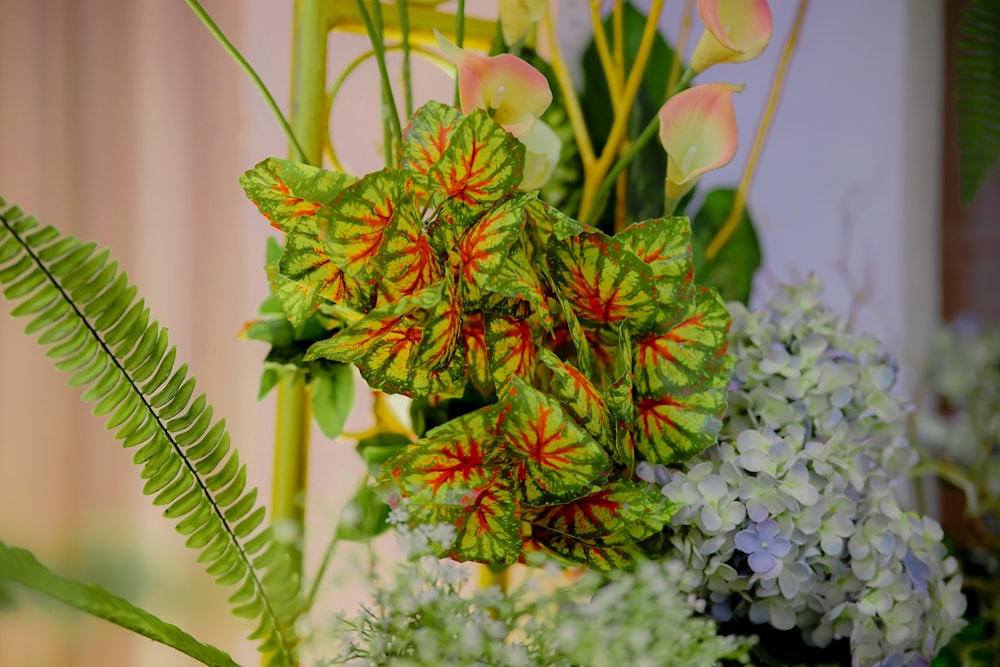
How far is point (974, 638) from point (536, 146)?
631mm

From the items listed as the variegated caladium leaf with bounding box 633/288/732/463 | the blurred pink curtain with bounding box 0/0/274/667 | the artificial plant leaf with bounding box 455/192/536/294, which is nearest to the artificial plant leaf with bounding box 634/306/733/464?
the variegated caladium leaf with bounding box 633/288/732/463

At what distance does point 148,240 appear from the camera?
2.50 ft

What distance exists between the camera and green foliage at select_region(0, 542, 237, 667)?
0.28 meters

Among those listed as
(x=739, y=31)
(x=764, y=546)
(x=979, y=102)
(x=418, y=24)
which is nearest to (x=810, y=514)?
(x=764, y=546)

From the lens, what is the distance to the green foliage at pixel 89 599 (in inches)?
10.9

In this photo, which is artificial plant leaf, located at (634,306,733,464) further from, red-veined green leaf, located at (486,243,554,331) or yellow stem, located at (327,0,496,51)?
yellow stem, located at (327,0,496,51)

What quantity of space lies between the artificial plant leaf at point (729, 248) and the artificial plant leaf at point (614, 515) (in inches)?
Result: 13.6

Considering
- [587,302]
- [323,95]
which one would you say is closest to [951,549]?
[587,302]

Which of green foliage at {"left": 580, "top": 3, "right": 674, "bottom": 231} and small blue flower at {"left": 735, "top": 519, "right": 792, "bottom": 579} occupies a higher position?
green foliage at {"left": 580, "top": 3, "right": 674, "bottom": 231}

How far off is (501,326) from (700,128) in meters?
0.16

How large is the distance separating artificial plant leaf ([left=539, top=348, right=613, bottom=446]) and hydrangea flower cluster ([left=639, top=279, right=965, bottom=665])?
0.21 feet

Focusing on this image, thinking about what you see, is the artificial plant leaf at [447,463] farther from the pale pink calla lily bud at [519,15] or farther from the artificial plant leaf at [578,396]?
the pale pink calla lily bud at [519,15]

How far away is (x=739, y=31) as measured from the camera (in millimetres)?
425

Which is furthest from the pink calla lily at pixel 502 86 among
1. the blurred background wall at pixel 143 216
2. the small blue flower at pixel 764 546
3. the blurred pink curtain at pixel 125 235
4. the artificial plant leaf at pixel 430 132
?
the blurred pink curtain at pixel 125 235
